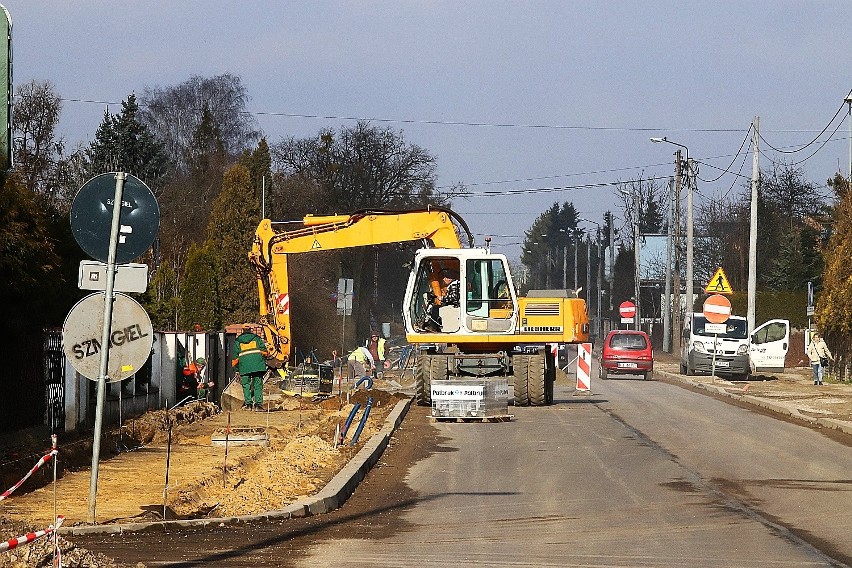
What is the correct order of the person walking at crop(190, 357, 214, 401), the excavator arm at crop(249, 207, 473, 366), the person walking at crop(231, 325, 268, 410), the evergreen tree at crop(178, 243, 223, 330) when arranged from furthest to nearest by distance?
1. the evergreen tree at crop(178, 243, 223, 330)
2. the excavator arm at crop(249, 207, 473, 366)
3. the person walking at crop(190, 357, 214, 401)
4. the person walking at crop(231, 325, 268, 410)

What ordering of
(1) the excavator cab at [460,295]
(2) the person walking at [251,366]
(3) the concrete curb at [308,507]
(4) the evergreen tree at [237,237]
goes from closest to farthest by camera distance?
(3) the concrete curb at [308,507], (2) the person walking at [251,366], (1) the excavator cab at [460,295], (4) the evergreen tree at [237,237]

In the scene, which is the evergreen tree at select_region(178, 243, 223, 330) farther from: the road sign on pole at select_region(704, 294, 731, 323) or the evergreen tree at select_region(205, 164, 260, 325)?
the road sign on pole at select_region(704, 294, 731, 323)

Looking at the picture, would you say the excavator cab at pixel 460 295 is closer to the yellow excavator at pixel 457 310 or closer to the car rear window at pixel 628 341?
the yellow excavator at pixel 457 310

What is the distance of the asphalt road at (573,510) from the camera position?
386 inches

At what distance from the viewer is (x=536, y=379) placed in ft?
89.1

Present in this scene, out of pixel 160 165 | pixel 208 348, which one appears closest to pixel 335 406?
pixel 208 348

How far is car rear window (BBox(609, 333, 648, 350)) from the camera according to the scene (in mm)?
45281

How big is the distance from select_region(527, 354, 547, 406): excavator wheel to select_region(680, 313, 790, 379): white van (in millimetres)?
18167

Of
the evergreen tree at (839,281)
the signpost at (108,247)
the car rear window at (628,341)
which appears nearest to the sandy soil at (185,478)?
the signpost at (108,247)

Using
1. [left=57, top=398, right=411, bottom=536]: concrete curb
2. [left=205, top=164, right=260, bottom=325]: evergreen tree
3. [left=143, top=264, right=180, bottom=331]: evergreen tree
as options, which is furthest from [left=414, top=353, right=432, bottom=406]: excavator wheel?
[left=205, top=164, right=260, bottom=325]: evergreen tree

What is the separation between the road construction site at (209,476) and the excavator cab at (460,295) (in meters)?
1.91

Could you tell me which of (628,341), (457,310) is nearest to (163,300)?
(457,310)

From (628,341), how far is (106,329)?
118 ft

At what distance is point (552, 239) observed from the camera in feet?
606
